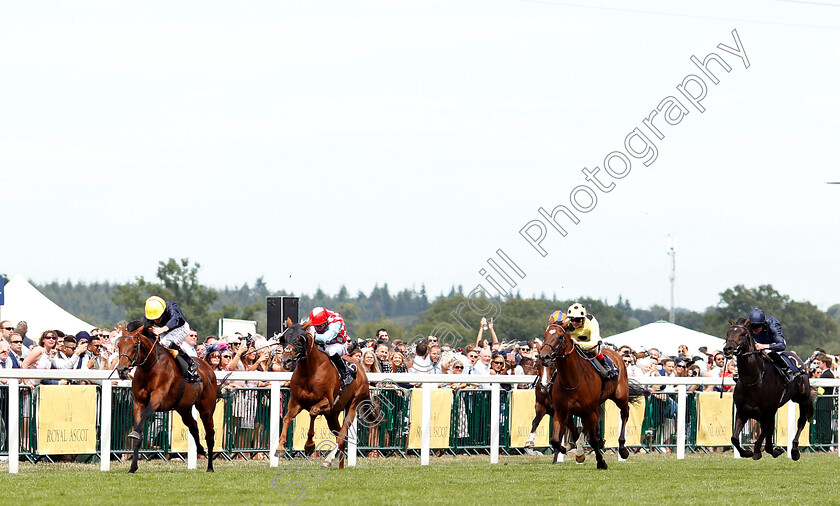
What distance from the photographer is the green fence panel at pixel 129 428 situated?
42.3 feet

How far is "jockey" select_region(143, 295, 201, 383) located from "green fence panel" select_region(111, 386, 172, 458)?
100 centimetres

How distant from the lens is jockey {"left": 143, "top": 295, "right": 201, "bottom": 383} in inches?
486

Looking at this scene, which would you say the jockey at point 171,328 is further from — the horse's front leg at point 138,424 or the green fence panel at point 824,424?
the green fence panel at point 824,424

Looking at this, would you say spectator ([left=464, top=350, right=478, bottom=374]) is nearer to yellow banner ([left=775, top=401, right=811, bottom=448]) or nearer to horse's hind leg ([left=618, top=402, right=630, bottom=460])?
horse's hind leg ([left=618, top=402, right=630, bottom=460])

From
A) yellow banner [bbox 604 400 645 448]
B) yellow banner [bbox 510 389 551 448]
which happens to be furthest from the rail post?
yellow banner [bbox 604 400 645 448]

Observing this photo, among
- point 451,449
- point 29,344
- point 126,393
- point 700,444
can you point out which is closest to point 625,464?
point 451,449

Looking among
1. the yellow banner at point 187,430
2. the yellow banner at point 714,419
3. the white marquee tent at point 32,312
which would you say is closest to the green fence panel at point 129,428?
the yellow banner at point 187,430

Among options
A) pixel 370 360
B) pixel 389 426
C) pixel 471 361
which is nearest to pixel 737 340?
pixel 389 426

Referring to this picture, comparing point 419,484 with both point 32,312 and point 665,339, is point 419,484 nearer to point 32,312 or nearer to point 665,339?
point 32,312

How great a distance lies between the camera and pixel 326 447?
46.6 ft

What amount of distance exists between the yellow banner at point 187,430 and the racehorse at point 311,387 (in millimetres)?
1012

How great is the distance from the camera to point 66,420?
12.5m

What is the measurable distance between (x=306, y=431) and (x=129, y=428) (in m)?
2.15

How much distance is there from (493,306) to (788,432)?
220 inches
